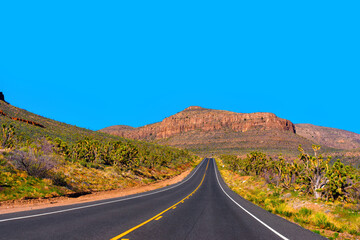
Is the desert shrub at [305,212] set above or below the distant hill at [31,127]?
below

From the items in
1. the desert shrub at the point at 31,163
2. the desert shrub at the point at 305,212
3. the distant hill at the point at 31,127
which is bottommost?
the desert shrub at the point at 305,212

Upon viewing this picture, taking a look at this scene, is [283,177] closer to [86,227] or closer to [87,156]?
[86,227]

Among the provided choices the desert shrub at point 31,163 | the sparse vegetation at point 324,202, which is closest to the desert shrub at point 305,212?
the sparse vegetation at point 324,202

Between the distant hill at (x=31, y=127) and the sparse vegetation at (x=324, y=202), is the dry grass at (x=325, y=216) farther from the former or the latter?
the distant hill at (x=31, y=127)

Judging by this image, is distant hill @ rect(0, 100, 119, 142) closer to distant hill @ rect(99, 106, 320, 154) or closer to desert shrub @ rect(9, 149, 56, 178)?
desert shrub @ rect(9, 149, 56, 178)

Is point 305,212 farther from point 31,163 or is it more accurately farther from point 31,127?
point 31,127

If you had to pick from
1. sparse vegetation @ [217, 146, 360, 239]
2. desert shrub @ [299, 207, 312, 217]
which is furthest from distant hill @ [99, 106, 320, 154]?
desert shrub @ [299, 207, 312, 217]

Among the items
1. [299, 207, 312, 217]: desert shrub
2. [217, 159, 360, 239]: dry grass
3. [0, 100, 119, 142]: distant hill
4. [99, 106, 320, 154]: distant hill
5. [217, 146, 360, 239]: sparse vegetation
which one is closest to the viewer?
[217, 159, 360, 239]: dry grass

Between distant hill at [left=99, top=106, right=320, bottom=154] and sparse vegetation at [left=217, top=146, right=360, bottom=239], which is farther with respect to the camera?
distant hill at [left=99, top=106, right=320, bottom=154]

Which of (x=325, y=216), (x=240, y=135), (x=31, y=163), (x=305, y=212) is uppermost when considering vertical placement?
(x=240, y=135)

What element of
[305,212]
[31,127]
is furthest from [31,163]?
[31,127]

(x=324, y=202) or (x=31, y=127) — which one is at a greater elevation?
(x=31, y=127)

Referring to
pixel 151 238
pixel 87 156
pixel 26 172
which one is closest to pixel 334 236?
pixel 151 238

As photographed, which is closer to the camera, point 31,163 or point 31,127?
point 31,163
